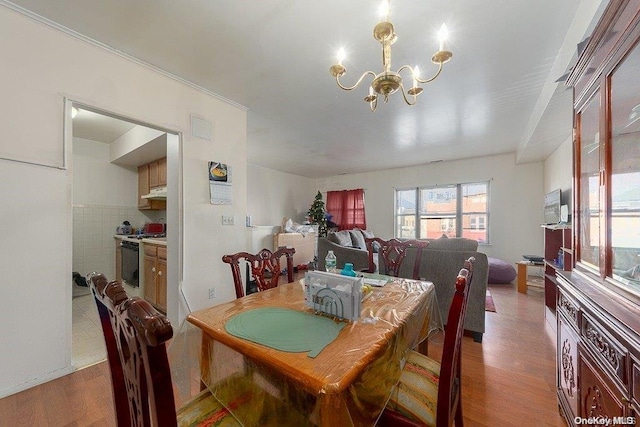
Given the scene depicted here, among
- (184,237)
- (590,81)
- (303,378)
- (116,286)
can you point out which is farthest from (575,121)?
(184,237)

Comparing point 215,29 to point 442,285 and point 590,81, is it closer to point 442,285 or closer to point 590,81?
point 590,81

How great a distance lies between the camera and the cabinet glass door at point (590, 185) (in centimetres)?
124

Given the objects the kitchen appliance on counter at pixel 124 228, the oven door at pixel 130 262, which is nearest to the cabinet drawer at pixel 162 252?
the oven door at pixel 130 262

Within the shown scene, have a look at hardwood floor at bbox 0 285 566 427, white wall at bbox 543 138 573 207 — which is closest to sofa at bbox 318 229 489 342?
hardwood floor at bbox 0 285 566 427

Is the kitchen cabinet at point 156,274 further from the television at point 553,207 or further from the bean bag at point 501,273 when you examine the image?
the television at point 553,207

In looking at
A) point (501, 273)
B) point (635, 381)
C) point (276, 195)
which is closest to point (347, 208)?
point (276, 195)

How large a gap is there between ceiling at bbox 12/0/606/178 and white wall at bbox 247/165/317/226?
248cm

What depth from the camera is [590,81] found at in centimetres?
126

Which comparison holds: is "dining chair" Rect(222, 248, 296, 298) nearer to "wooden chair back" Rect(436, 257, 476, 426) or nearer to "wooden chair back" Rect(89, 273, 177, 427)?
"wooden chair back" Rect(89, 273, 177, 427)

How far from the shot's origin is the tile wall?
150 inches

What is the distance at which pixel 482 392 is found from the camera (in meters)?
1.71

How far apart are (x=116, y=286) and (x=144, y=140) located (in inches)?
127

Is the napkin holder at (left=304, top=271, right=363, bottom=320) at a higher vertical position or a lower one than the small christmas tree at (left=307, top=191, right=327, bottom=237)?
lower

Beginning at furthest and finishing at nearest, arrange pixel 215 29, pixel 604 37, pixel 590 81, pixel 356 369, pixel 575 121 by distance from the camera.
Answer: pixel 215 29, pixel 575 121, pixel 590 81, pixel 604 37, pixel 356 369
